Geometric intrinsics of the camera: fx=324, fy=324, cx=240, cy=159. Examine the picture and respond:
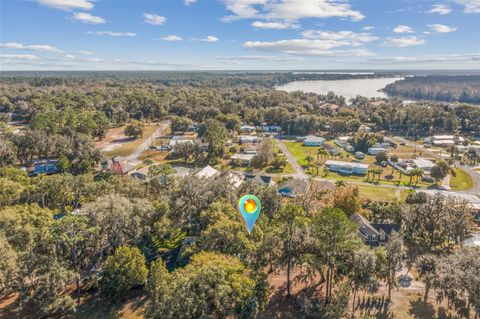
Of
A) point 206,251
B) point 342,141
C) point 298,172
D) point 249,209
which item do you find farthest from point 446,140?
point 206,251

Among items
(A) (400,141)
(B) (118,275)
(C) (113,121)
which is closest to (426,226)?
(B) (118,275)

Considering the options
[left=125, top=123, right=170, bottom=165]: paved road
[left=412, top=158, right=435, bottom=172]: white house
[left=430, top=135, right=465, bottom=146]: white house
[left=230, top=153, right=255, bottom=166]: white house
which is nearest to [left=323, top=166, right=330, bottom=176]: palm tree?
[left=230, top=153, right=255, bottom=166]: white house

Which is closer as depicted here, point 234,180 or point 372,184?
point 234,180

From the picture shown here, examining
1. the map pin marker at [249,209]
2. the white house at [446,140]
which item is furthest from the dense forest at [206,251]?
the white house at [446,140]

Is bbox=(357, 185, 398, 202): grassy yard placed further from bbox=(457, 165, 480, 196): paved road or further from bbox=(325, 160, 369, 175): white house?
bbox=(457, 165, 480, 196): paved road

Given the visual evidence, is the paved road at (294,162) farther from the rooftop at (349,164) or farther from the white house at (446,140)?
the white house at (446,140)

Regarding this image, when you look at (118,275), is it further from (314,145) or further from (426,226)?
(314,145)

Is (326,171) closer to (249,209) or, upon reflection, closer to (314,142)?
(314,142)
